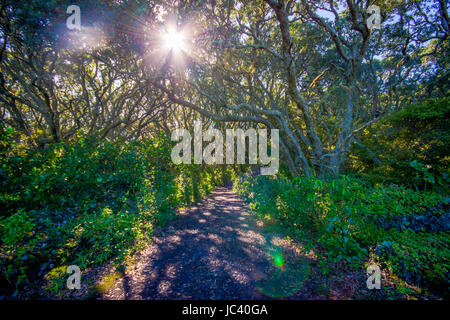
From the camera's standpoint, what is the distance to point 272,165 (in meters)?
13.1

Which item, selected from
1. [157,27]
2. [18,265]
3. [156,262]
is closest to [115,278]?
[156,262]

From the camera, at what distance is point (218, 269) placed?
10.8 feet

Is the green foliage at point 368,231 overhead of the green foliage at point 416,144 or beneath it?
beneath

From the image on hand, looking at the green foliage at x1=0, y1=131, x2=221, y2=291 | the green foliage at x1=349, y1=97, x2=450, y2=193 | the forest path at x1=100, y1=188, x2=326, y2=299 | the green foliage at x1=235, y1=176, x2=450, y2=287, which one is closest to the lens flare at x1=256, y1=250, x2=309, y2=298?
the forest path at x1=100, y1=188, x2=326, y2=299

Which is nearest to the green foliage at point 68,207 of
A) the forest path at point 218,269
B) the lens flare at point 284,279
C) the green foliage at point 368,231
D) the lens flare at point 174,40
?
the forest path at point 218,269

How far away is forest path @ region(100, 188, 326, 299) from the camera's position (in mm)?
2750

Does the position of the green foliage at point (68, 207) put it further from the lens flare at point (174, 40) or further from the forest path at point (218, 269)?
the lens flare at point (174, 40)

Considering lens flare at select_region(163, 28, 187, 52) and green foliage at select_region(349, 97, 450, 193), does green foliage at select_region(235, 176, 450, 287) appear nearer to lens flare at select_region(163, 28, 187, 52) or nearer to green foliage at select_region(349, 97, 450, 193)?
green foliage at select_region(349, 97, 450, 193)

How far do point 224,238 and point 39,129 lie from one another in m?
12.9

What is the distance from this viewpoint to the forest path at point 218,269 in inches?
108

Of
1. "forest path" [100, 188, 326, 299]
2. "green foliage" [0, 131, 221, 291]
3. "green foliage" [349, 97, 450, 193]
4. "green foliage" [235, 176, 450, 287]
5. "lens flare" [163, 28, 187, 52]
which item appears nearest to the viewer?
"green foliage" [235, 176, 450, 287]

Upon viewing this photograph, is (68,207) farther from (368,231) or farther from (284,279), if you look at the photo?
(368,231)

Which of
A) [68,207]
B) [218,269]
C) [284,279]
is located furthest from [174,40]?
[284,279]

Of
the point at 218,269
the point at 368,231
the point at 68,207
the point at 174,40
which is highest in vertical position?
the point at 174,40
